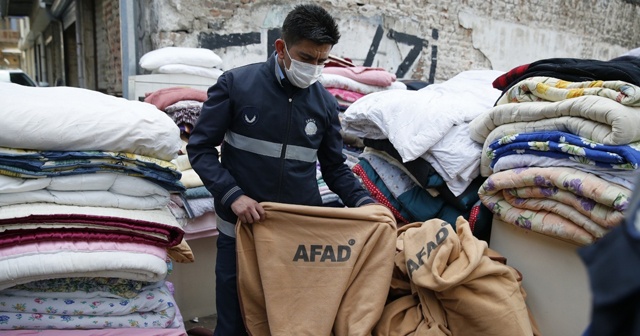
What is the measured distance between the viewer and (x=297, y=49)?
76.2 inches

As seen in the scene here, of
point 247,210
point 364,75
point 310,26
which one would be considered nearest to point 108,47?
point 364,75

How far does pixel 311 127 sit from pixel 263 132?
0.22m

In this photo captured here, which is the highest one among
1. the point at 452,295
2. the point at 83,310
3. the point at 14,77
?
the point at 452,295

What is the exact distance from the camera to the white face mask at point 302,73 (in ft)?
6.40

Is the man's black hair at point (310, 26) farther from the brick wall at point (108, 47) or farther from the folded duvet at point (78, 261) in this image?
the brick wall at point (108, 47)

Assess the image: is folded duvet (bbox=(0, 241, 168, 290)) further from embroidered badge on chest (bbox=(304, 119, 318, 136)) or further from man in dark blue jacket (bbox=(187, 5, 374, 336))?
embroidered badge on chest (bbox=(304, 119, 318, 136))

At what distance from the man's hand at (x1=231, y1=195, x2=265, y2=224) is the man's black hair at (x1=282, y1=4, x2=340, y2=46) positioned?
66 cm

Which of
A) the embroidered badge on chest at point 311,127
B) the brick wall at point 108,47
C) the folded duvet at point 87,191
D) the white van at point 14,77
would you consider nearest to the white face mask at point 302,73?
the embroidered badge on chest at point 311,127

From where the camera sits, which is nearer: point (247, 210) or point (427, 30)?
point (247, 210)

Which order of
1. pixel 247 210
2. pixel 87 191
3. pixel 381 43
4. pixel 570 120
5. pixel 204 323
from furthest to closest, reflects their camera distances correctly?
pixel 381 43 → pixel 204 323 → pixel 570 120 → pixel 87 191 → pixel 247 210

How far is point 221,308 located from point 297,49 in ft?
3.70

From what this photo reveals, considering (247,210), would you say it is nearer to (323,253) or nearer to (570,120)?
(323,253)

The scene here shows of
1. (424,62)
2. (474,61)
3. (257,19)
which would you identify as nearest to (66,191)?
(257,19)

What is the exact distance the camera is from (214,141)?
6.48 ft
